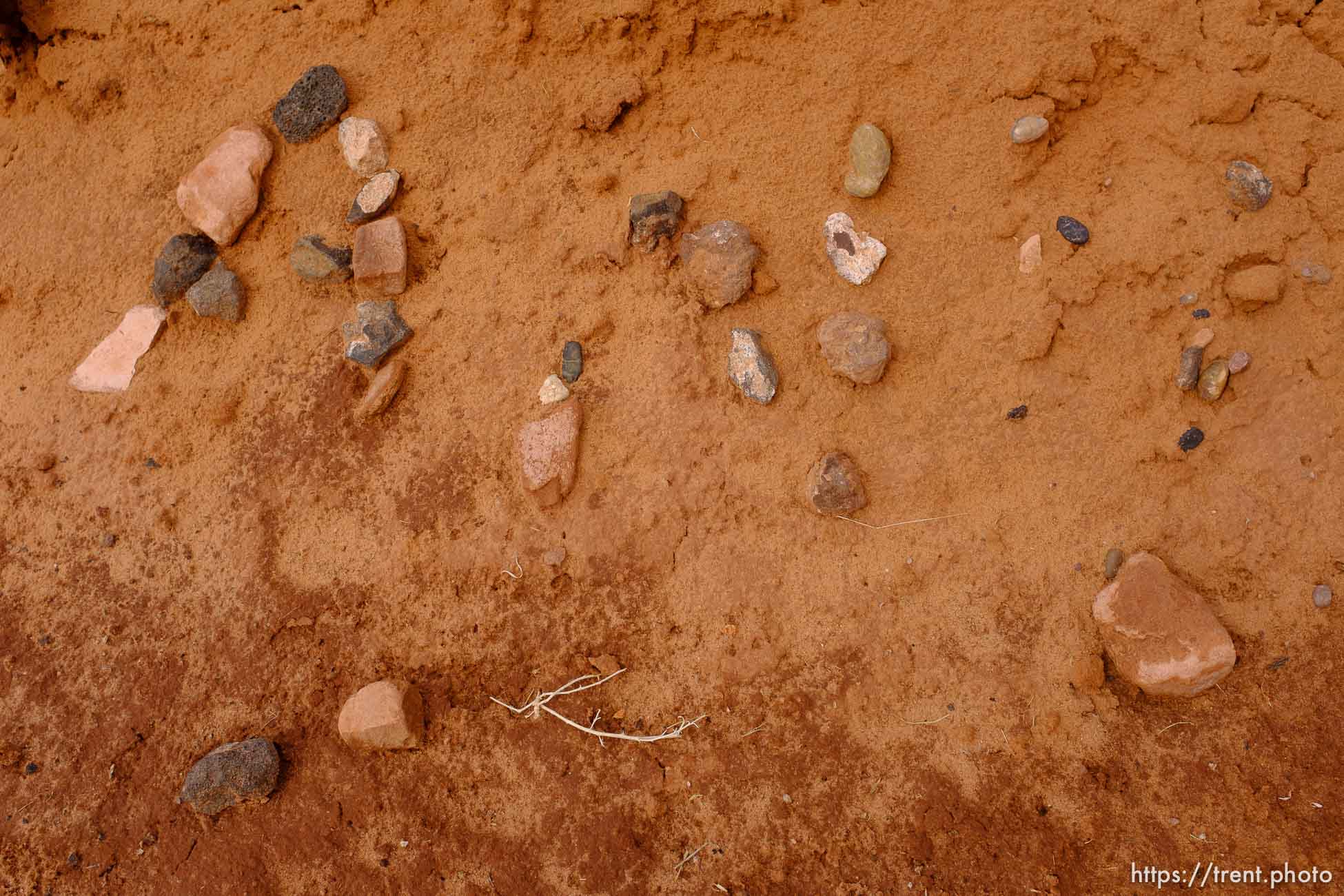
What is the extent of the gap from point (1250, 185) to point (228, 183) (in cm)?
277

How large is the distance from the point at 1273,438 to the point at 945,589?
90 cm

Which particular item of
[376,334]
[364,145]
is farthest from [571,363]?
[364,145]

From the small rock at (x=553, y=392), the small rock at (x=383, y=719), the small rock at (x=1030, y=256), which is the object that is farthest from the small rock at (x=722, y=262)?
the small rock at (x=383, y=719)

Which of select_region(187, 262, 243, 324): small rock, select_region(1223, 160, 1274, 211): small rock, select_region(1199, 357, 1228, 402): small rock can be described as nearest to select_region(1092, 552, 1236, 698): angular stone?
select_region(1199, 357, 1228, 402): small rock

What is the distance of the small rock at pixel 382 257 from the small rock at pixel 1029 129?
168 cm

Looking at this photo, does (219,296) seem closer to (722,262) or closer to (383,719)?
(383,719)

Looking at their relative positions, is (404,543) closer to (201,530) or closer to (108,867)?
(201,530)

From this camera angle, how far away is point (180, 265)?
2.46 m

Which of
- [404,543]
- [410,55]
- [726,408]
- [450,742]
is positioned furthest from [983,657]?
[410,55]

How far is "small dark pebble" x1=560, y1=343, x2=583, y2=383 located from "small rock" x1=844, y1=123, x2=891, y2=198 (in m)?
0.85

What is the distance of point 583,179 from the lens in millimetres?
2348

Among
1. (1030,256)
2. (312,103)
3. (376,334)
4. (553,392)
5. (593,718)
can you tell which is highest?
(312,103)

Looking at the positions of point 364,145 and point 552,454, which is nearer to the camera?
point 552,454

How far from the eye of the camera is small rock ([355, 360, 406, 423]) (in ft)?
7.47
